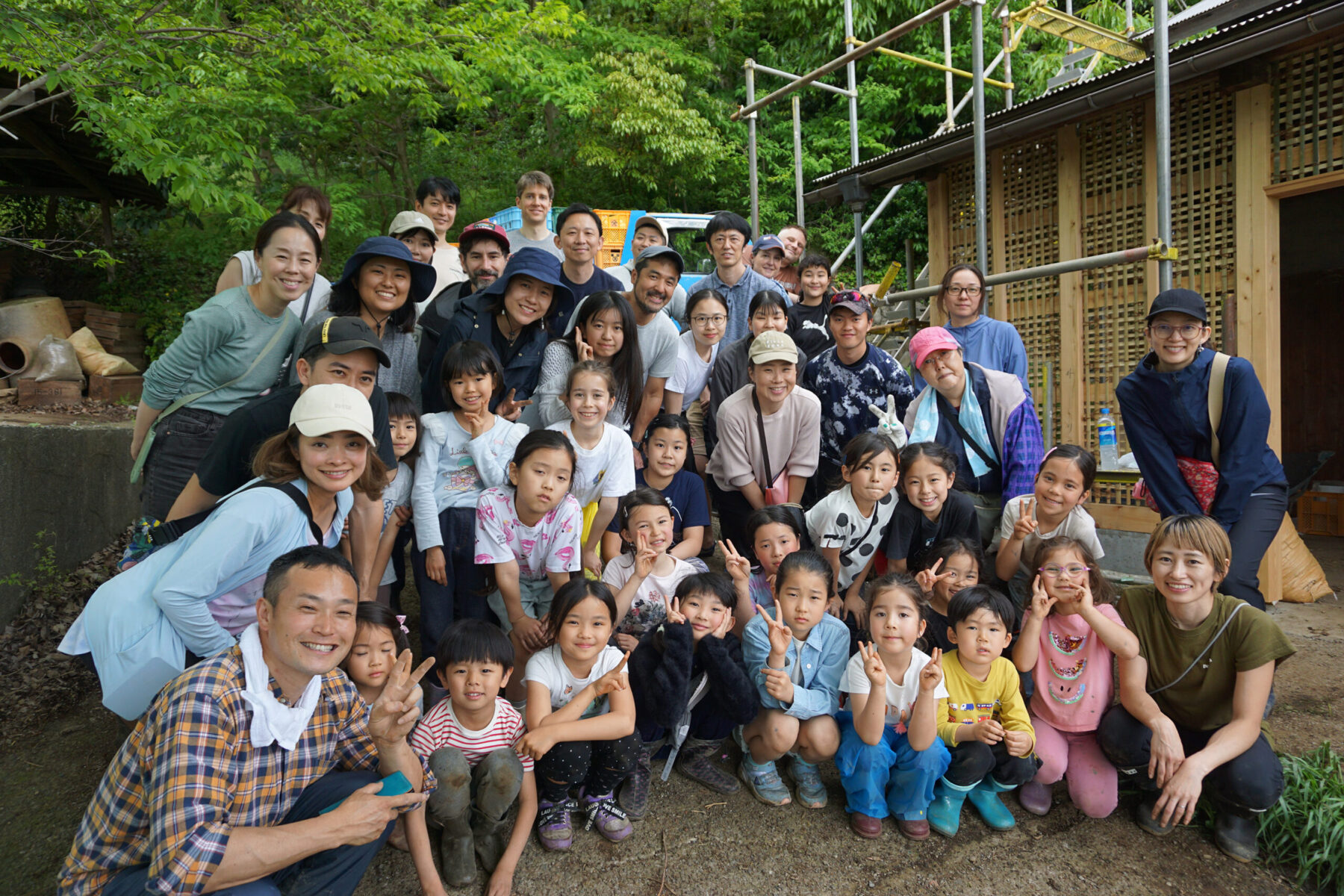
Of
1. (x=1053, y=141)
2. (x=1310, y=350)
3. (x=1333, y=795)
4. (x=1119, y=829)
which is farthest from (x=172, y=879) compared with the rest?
(x=1310, y=350)

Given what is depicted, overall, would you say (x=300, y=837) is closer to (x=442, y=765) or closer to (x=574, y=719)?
(x=442, y=765)

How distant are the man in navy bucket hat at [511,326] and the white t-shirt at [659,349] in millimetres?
558

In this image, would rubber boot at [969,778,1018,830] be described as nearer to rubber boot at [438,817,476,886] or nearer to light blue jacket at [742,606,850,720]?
light blue jacket at [742,606,850,720]

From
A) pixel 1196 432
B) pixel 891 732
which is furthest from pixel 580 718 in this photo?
pixel 1196 432

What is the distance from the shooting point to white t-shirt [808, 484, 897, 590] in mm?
3820

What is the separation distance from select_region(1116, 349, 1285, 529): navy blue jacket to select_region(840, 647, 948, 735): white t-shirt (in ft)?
5.32

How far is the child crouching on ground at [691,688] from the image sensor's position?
312 cm

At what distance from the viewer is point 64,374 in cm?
751

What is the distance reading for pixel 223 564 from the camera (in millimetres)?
2445

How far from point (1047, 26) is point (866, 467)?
18.4 feet

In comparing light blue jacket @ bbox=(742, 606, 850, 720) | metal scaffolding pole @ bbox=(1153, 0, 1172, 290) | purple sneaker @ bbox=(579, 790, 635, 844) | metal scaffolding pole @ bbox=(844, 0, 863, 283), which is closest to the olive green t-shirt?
light blue jacket @ bbox=(742, 606, 850, 720)

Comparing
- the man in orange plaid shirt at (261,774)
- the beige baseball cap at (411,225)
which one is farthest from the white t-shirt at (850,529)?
the beige baseball cap at (411,225)

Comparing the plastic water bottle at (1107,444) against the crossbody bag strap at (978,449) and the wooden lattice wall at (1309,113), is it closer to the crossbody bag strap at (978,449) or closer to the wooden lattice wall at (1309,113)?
the wooden lattice wall at (1309,113)

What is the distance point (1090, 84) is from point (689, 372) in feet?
11.7
